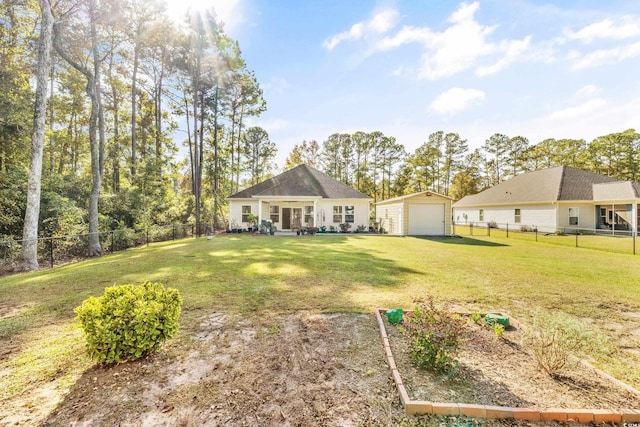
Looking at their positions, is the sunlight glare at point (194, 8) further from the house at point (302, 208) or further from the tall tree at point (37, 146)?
the house at point (302, 208)

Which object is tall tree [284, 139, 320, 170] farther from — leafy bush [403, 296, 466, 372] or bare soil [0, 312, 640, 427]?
leafy bush [403, 296, 466, 372]

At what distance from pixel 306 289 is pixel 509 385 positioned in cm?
371

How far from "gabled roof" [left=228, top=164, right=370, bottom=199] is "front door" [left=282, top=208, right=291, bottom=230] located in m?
1.79

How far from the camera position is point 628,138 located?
107 feet

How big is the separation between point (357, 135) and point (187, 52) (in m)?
24.1

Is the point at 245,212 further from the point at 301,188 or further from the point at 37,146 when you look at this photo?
the point at 37,146

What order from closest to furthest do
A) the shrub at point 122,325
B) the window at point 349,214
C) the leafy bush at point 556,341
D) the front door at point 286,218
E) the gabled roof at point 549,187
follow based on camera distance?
the leafy bush at point 556,341 < the shrub at point 122,325 < the gabled roof at point 549,187 < the window at point 349,214 < the front door at point 286,218

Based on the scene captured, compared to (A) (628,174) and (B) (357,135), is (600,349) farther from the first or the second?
(A) (628,174)

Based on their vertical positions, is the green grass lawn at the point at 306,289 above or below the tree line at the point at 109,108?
below

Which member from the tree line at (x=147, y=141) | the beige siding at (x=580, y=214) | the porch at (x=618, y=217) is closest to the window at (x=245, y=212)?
the tree line at (x=147, y=141)

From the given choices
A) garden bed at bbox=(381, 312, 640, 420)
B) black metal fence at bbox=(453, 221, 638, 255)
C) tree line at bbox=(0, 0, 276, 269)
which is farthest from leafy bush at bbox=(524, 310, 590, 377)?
tree line at bbox=(0, 0, 276, 269)

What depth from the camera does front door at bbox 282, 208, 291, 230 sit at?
20062 mm

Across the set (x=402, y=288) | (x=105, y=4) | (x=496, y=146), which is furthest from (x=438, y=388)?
(x=496, y=146)

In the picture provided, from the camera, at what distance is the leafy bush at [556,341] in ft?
8.44
